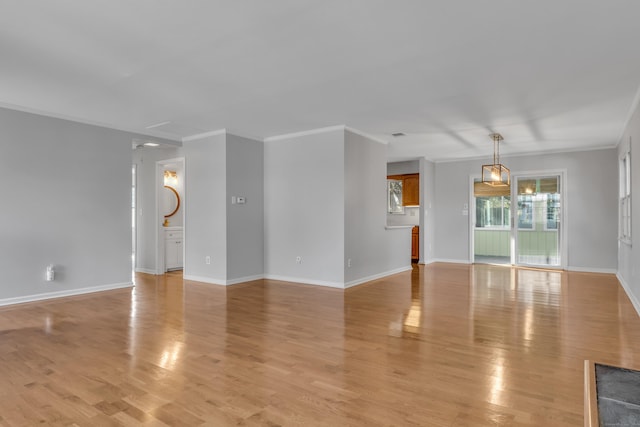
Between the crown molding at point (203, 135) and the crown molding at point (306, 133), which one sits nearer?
the crown molding at point (306, 133)

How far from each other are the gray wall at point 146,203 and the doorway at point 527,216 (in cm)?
670

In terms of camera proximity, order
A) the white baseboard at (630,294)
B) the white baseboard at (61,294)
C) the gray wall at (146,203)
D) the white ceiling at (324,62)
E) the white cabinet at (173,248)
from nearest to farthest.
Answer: the white ceiling at (324,62) → the white baseboard at (630,294) → the white baseboard at (61,294) → the gray wall at (146,203) → the white cabinet at (173,248)

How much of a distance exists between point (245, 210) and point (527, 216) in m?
5.91

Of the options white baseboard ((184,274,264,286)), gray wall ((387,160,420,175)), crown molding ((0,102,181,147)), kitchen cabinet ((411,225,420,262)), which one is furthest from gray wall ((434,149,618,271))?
crown molding ((0,102,181,147))

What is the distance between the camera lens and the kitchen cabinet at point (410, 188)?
9.19m

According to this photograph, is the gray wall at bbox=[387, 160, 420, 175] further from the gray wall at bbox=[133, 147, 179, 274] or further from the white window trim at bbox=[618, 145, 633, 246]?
the gray wall at bbox=[133, 147, 179, 274]

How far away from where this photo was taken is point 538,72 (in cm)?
361

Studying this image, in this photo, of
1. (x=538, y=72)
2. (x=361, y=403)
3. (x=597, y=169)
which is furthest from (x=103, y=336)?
(x=597, y=169)

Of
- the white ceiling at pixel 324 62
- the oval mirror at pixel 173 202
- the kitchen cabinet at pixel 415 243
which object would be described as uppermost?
the white ceiling at pixel 324 62

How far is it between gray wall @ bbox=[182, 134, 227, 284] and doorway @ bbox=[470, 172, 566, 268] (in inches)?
224

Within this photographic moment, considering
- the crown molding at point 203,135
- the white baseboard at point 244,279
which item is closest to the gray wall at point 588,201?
the white baseboard at point 244,279

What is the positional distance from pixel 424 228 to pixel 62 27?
24.6ft

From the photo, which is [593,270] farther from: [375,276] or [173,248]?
[173,248]

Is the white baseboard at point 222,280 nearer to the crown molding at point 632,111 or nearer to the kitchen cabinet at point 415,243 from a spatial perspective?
the kitchen cabinet at point 415,243
